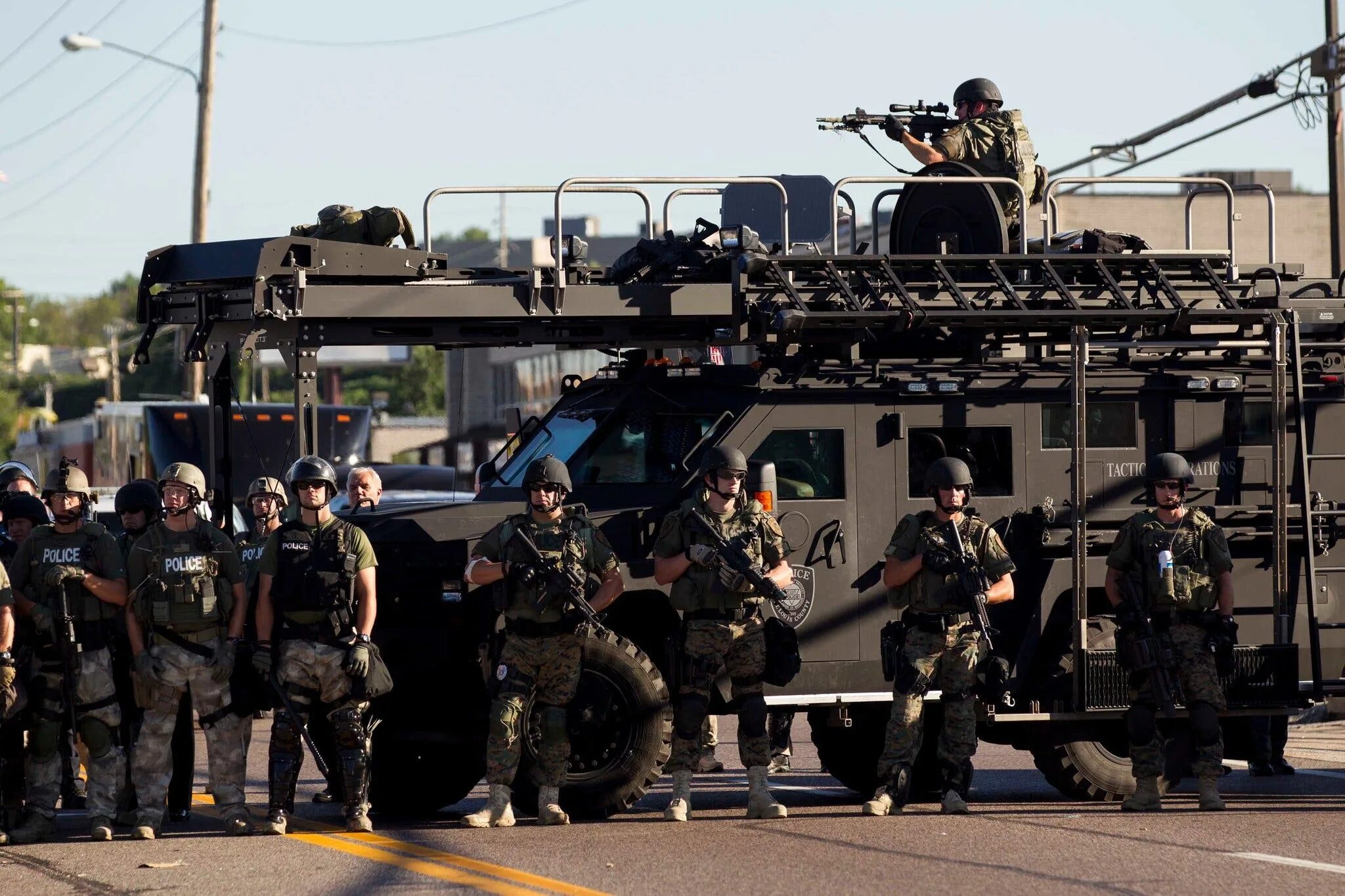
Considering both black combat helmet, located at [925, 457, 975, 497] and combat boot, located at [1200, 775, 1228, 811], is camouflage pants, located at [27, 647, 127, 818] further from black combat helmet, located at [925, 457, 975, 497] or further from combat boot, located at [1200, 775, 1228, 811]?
combat boot, located at [1200, 775, 1228, 811]

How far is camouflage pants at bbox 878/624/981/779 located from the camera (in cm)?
1022

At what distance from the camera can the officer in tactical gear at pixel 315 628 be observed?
9.66 metres

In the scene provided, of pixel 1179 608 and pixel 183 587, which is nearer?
pixel 183 587

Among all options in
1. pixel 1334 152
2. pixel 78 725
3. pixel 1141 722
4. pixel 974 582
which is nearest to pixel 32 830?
pixel 78 725

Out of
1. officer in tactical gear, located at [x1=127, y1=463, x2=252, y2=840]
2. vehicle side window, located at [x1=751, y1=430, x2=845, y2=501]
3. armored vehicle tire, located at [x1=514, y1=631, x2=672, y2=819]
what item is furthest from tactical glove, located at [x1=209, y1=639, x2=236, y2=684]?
vehicle side window, located at [x1=751, y1=430, x2=845, y2=501]

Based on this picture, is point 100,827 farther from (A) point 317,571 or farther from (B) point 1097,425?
(B) point 1097,425

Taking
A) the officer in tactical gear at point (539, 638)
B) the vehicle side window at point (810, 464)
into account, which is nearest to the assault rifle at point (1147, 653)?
the vehicle side window at point (810, 464)

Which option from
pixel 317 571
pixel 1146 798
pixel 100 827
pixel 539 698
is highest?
pixel 317 571

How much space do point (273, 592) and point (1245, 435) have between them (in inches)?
223

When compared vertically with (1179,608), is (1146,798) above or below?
below

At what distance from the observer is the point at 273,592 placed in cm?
974

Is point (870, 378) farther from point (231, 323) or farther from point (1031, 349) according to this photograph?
point (231, 323)

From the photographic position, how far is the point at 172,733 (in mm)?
9820

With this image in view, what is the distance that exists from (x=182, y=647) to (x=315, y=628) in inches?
26.3
